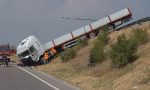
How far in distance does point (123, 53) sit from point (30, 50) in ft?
75.0

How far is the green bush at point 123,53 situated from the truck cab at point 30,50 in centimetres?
2095

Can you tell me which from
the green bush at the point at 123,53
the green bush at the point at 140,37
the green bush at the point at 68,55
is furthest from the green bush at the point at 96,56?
the green bush at the point at 68,55

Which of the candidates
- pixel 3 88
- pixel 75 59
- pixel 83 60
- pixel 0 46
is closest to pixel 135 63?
pixel 3 88

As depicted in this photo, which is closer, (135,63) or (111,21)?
(135,63)

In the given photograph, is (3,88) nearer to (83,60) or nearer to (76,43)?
(83,60)

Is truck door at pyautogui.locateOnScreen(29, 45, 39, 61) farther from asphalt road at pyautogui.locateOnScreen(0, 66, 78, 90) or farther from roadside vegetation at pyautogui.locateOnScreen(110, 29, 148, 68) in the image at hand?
asphalt road at pyautogui.locateOnScreen(0, 66, 78, 90)

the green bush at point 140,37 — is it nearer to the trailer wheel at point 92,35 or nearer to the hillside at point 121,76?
the hillside at point 121,76

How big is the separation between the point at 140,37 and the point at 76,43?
67.7 ft

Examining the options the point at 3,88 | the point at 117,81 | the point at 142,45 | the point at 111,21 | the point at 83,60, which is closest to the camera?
the point at 3,88

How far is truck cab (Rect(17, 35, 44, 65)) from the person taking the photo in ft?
181

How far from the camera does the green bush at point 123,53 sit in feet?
108

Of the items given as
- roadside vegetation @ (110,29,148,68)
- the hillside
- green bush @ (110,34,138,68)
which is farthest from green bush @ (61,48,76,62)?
green bush @ (110,34,138,68)

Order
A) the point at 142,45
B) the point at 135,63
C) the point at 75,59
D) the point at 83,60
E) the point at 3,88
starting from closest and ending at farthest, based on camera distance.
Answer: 1. the point at 3,88
2. the point at 135,63
3. the point at 142,45
4. the point at 83,60
5. the point at 75,59

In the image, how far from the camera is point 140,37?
3938 centimetres
